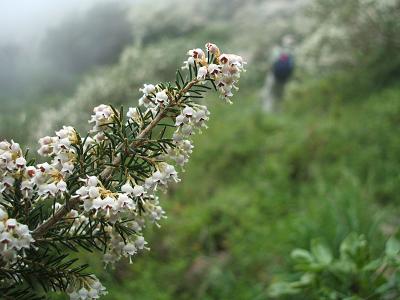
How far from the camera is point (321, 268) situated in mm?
2162

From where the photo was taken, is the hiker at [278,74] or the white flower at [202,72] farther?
the hiker at [278,74]

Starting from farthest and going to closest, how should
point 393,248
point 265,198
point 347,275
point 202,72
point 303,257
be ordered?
point 265,198 → point 303,257 → point 347,275 → point 393,248 → point 202,72

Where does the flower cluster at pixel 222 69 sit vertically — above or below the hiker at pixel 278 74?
below

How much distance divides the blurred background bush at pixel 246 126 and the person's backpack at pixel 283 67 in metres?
0.50

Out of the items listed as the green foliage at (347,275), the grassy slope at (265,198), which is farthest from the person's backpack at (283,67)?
the green foliage at (347,275)

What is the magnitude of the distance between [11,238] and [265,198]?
3.94 m

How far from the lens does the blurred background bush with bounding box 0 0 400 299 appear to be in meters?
3.71

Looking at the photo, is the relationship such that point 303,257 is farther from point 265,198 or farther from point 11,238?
point 265,198

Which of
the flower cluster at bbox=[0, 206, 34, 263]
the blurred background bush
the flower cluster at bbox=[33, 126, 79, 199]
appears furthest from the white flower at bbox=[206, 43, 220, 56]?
the blurred background bush

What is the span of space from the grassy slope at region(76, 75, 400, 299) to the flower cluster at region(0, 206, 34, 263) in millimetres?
2278

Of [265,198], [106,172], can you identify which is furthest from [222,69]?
[265,198]

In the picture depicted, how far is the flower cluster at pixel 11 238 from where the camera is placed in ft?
3.18

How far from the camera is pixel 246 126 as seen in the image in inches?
271

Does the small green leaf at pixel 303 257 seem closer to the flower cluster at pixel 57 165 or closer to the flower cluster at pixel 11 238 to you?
the flower cluster at pixel 57 165
